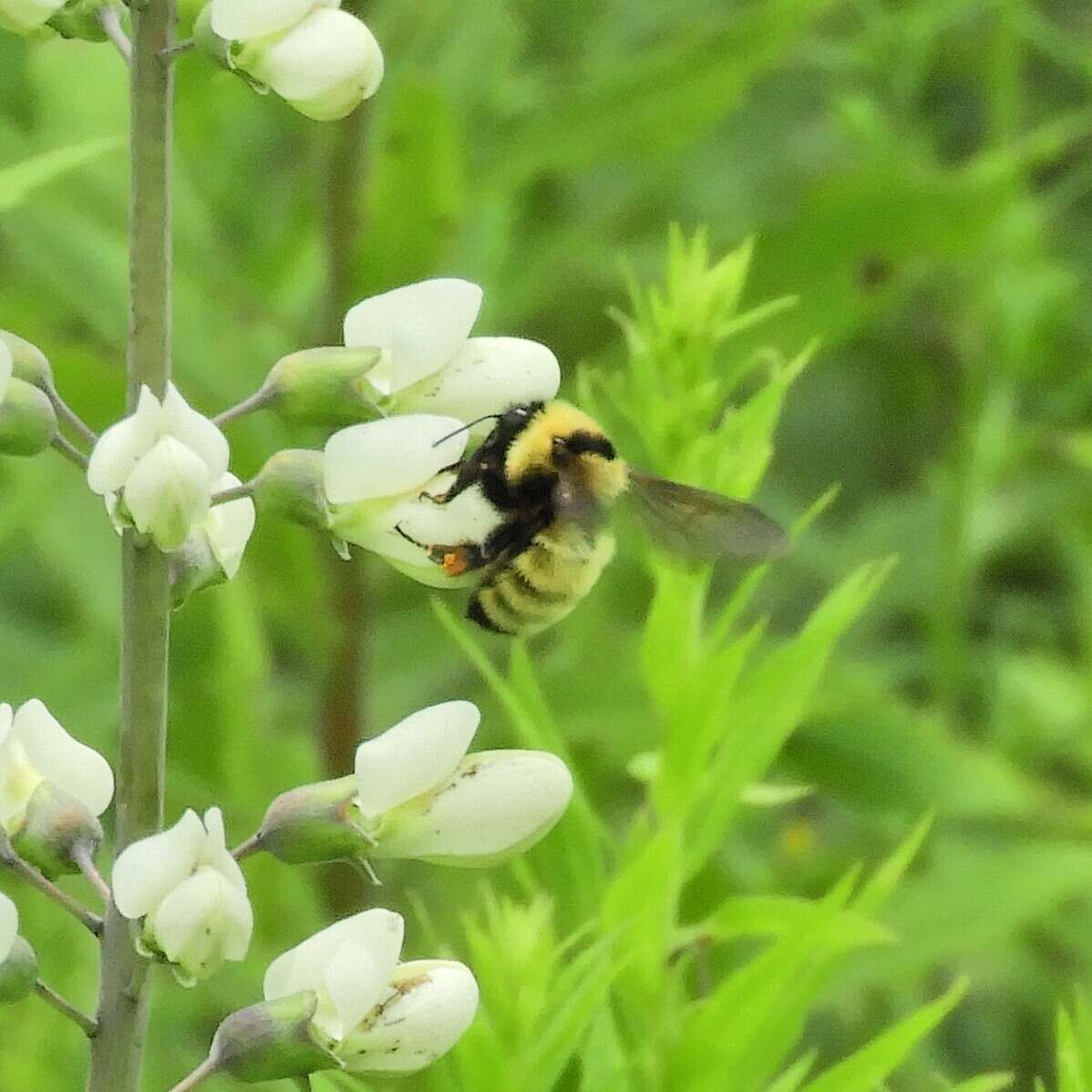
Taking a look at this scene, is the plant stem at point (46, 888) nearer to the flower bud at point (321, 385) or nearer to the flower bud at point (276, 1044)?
the flower bud at point (276, 1044)

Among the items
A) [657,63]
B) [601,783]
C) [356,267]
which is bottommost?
[601,783]

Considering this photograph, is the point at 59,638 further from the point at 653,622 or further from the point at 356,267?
the point at 653,622

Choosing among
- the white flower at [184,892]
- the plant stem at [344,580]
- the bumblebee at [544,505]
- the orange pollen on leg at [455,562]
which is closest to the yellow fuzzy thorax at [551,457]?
the bumblebee at [544,505]

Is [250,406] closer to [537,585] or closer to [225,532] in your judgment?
[225,532]

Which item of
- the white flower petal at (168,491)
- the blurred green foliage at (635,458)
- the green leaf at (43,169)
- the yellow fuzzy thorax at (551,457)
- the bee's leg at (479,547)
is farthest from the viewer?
the blurred green foliage at (635,458)

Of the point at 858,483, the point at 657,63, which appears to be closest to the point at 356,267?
the point at 657,63
